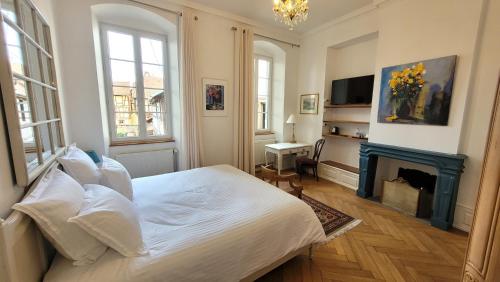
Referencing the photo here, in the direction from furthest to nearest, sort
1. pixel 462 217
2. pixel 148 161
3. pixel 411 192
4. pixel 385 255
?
1. pixel 148 161
2. pixel 411 192
3. pixel 462 217
4. pixel 385 255

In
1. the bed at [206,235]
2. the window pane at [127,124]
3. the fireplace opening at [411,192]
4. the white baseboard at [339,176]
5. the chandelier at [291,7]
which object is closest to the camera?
the bed at [206,235]

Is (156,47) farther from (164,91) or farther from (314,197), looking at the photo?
(314,197)

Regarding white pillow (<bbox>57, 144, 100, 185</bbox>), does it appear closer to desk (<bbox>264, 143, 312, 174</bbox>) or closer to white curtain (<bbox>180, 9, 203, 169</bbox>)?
white curtain (<bbox>180, 9, 203, 169</bbox>)

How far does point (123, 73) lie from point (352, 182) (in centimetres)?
438

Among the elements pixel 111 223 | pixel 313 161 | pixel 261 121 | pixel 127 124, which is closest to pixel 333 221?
pixel 313 161

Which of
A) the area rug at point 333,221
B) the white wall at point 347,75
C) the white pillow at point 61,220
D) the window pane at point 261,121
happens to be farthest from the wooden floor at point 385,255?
the window pane at point 261,121

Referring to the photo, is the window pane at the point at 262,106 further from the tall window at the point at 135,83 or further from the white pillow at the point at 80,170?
the white pillow at the point at 80,170

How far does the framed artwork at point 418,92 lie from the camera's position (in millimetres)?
2436

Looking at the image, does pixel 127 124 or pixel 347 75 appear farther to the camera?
pixel 347 75

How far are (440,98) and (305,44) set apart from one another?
9.30 ft

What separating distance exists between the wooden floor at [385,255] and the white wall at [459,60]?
57 cm

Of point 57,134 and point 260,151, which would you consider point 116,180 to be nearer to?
point 57,134

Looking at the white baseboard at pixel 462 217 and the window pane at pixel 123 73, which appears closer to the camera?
the white baseboard at pixel 462 217

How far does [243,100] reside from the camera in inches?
152
